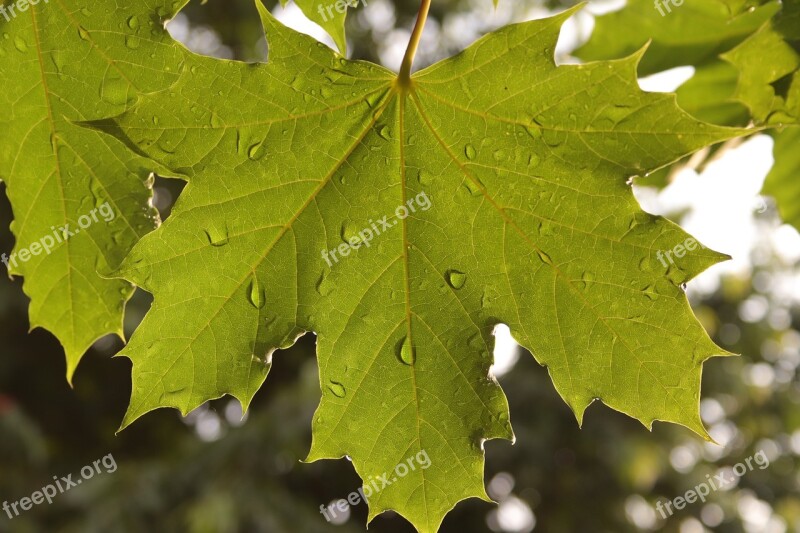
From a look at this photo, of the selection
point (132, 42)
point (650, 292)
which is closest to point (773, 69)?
point (650, 292)

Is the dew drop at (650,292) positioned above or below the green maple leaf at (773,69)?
below

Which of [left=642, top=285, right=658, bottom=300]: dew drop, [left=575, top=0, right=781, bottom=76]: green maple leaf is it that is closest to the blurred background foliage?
[left=575, top=0, right=781, bottom=76]: green maple leaf

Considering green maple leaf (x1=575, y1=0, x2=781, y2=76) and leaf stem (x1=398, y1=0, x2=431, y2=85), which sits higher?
leaf stem (x1=398, y1=0, x2=431, y2=85)

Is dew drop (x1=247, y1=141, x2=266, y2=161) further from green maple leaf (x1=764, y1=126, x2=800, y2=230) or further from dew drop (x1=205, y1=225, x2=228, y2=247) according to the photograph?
green maple leaf (x1=764, y1=126, x2=800, y2=230)

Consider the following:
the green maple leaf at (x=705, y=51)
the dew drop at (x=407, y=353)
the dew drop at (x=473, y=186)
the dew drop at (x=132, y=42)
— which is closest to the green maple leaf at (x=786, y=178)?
the green maple leaf at (x=705, y=51)

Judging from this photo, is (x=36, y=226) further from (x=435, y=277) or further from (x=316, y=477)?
(x=316, y=477)

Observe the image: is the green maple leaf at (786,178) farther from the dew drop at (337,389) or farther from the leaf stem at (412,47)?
the dew drop at (337,389)
